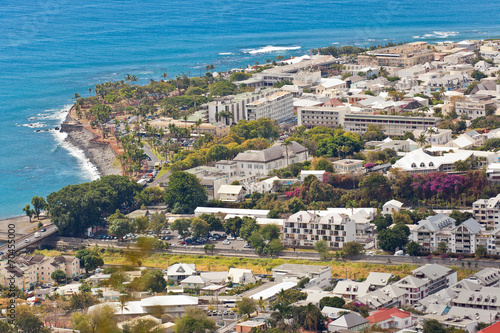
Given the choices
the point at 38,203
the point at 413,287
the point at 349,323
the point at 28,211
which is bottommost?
the point at 349,323

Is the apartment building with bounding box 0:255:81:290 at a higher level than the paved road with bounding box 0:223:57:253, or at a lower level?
lower

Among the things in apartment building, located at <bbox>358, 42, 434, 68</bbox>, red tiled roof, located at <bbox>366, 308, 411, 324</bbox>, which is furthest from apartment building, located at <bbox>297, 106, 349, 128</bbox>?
red tiled roof, located at <bbox>366, 308, 411, 324</bbox>

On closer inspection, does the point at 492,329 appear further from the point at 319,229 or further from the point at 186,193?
the point at 186,193

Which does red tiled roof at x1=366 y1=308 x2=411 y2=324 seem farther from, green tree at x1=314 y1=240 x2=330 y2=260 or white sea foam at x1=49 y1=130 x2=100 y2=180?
white sea foam at x1=49 y1=130 x2=100 y2=180

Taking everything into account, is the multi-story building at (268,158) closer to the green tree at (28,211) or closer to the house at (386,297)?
the green tree at (28,211)

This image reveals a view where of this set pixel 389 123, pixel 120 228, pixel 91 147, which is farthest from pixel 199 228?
pixel 91 147

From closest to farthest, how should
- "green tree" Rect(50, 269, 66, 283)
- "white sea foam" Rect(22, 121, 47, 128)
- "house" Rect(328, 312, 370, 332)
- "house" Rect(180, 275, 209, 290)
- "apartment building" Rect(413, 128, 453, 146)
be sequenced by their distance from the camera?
"house" Rect(328, 312, 370, 332) → "house" Rect(180, 275, 209, 290) → "green tree" Rect(50, 269, 66, 283) → "apartment building" Rect(413, 128, 453, 146) → "white sea foam" Rect(22, 121, 47, 128)
